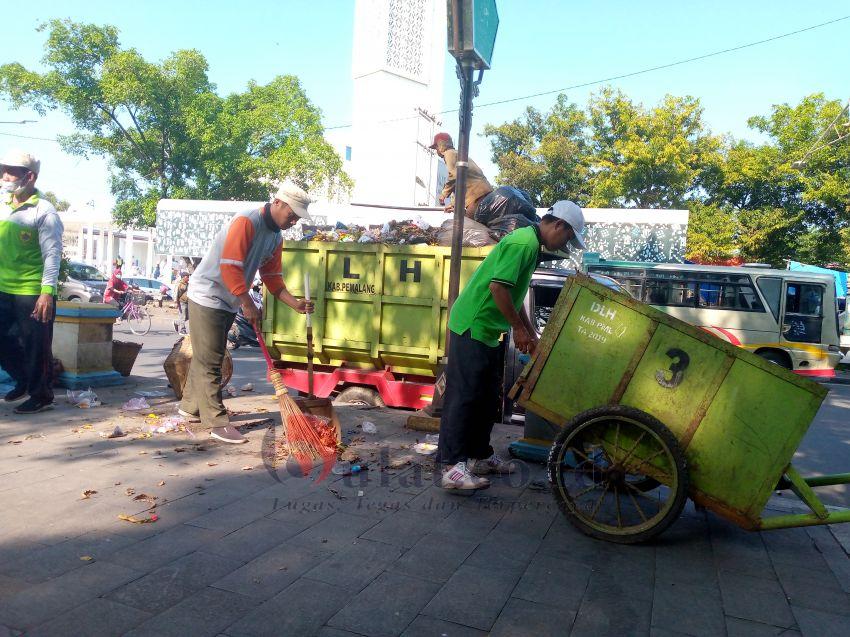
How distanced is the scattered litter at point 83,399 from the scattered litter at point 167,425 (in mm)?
940

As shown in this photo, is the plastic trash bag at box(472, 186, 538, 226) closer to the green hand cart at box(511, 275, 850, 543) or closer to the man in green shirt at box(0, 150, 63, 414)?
the green hand cart at box(511, 275, 850, 543)

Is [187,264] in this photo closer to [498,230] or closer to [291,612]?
[498,230]

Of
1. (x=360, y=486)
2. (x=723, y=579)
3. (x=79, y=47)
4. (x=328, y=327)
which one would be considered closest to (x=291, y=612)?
(x=360, y=486)

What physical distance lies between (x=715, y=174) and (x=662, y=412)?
26.5 m

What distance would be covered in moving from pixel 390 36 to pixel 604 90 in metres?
9.76

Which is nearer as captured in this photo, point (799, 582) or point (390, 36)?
point (799, 582)

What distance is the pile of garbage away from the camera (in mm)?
6270

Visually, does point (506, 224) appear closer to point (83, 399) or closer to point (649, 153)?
point (83, 399)

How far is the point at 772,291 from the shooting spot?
14.0 m

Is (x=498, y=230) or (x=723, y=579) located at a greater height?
(x=498, y=230)

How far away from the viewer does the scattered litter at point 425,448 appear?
4.80 meters

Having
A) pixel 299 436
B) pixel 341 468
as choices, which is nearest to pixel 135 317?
pixel 299 436

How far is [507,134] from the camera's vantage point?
107 ft

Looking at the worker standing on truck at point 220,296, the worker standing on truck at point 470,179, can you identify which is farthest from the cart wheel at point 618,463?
the worker standing on truck at point 470,179
